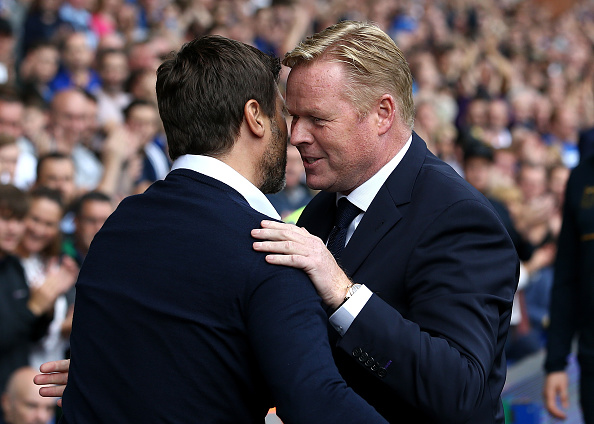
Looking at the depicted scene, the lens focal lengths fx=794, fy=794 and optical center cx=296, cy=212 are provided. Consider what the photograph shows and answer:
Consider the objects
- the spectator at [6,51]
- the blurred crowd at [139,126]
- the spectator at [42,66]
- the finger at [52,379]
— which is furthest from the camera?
the spectator at [6,51]

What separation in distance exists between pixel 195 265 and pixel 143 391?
289mm

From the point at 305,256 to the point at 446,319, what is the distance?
1.22 feet

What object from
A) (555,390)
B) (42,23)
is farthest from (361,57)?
(42,23)

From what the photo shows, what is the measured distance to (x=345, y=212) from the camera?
2258mm

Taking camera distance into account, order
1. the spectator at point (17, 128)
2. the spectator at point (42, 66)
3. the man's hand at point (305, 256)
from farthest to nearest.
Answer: the spectator at point (42, 66), the spectator at point (17, 128), the man's hand at point (305, 256)

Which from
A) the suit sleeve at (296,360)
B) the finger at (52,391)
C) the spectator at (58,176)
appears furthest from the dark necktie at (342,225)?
the spectator at (58,176)

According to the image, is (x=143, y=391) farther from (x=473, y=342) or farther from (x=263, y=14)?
(x=263, y=14)

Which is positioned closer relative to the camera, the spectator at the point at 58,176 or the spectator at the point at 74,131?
the spectator at the point at 58,176

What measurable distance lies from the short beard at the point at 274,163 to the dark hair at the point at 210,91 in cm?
10

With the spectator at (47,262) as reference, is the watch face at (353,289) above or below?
above

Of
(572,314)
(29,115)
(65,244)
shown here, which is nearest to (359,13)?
(29,115)

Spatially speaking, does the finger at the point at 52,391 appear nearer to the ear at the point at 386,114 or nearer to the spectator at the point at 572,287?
the ear at the point at 386,114

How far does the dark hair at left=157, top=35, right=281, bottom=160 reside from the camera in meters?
1.80

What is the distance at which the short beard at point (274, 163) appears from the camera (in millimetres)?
Result: 1919
